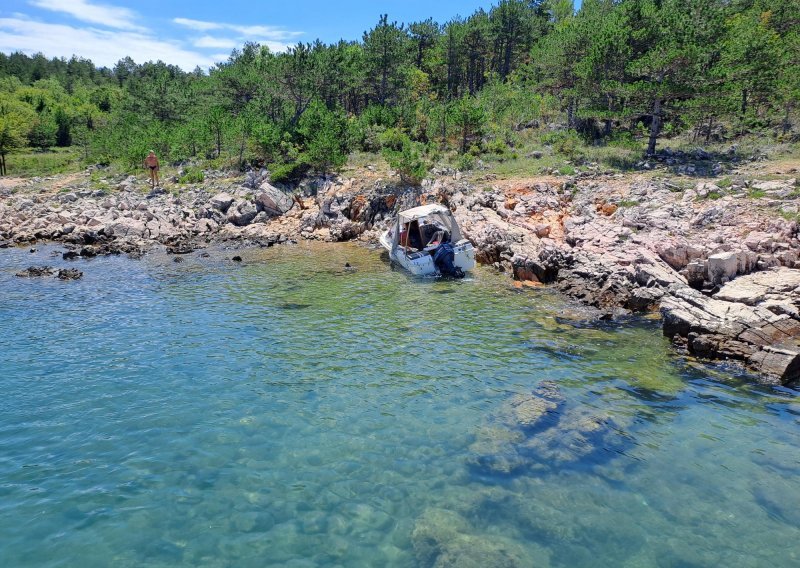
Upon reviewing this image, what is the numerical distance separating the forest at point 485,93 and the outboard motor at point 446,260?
567 inches

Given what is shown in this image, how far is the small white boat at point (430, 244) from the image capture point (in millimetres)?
26312

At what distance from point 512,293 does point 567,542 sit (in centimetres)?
1533

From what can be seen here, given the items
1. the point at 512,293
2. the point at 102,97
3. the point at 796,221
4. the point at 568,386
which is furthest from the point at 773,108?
the point at 102,97

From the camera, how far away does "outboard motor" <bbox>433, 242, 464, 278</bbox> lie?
86.2 feet

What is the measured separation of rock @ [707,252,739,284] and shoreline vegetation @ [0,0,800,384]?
8 cm

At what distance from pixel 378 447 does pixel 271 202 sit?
3375cm

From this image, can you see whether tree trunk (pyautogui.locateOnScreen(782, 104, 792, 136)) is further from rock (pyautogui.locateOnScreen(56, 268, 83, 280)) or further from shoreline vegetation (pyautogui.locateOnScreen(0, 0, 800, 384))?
rock (pyautogui.locateOnScreen(56, 268, 83, 280))

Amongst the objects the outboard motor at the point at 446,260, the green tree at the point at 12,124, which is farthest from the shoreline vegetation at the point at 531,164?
the outboard motor at the point at 446,260

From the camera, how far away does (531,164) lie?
40969 millimetres

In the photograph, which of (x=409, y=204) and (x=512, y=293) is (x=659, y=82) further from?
(x=512, y=293)

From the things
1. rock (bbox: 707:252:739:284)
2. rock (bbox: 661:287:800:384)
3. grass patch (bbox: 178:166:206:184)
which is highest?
grass patch (bbox: 178:166:206:184)

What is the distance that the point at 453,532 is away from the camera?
8469mm

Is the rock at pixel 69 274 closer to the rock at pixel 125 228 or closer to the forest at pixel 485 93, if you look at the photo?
the rock at pixel 125 228

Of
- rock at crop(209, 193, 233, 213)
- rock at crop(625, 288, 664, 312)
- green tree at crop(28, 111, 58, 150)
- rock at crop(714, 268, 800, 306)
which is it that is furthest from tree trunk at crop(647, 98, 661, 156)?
green tree at crop(28, 111, 58, 150)
